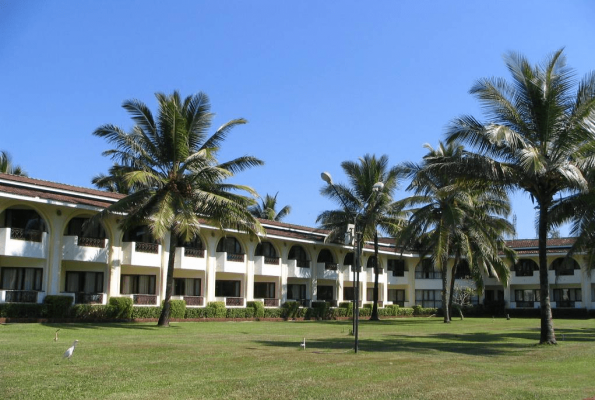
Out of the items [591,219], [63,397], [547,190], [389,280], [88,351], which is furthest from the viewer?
[389,280]

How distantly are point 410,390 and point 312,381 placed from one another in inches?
76.3

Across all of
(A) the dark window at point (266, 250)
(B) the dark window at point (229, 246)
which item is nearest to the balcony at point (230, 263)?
(B) the dark window at point (229, 246)

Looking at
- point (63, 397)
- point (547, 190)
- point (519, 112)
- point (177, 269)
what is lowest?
point (63, 397)

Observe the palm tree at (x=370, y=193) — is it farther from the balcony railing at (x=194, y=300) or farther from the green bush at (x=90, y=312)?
the green bush at (x=90, y=312)

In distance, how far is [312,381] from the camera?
1216 cm

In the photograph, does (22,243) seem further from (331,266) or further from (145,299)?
(331,266)

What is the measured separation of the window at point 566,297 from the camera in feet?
178

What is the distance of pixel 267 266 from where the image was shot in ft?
144

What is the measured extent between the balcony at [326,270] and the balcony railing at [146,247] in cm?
1646

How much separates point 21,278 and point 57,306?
3.29 m

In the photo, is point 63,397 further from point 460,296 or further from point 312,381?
point 460,296

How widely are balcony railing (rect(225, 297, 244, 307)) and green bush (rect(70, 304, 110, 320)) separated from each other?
10431 mm

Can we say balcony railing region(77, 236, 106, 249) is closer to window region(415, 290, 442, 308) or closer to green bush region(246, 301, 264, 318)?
green bush region(246, 301, 264, 318)

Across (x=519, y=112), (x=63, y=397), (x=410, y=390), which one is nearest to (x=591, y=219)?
(x=519, y=112)
